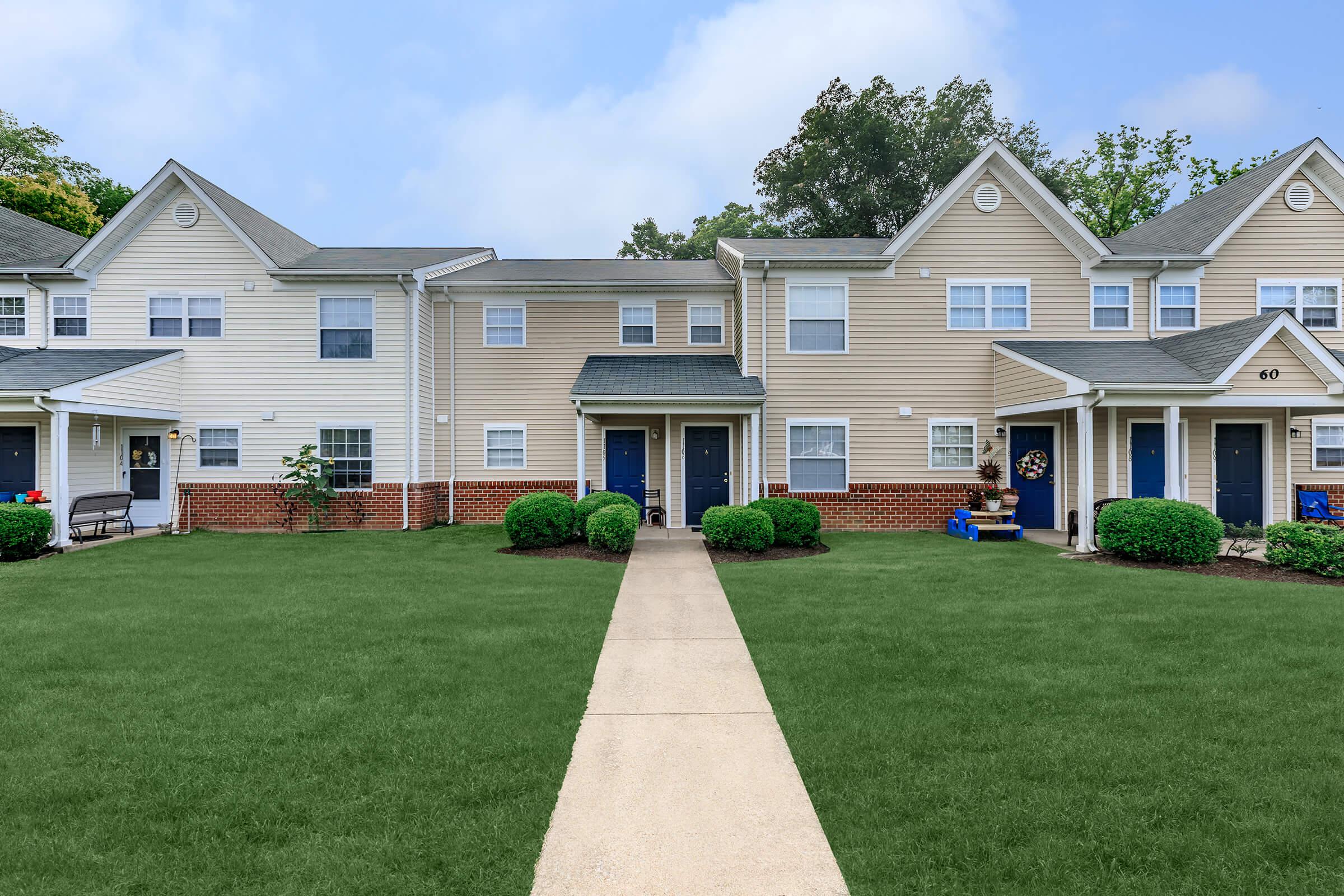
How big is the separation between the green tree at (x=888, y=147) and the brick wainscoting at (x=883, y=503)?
2297 centimetres

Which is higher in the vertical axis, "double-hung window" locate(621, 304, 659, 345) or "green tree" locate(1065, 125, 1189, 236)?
"green tree" locate(1065, 125, 1189, 236)

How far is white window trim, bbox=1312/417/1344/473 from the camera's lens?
624 inches

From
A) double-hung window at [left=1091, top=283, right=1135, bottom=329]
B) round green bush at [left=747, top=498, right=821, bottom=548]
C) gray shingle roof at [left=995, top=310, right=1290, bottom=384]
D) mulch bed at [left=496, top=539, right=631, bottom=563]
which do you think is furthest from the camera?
double-hung window at [left=1091, top=283, right=1135, bottom=329]

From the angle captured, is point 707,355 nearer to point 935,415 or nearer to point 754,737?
point 935,415

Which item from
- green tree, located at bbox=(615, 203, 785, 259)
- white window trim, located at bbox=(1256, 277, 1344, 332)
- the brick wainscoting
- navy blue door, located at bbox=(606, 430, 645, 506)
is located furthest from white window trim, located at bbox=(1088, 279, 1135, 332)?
green tree, located at bbox=(615, 203, 785, 259)

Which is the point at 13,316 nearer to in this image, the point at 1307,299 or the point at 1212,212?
the point at 1212,212

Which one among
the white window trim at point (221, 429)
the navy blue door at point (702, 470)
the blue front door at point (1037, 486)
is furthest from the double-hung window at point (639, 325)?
the white window trim at point (221, 429)

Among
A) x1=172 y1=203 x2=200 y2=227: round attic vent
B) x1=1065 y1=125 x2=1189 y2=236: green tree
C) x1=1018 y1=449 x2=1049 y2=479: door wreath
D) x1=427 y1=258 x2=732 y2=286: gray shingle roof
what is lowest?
x1=1018 y1=449 x2=1049 y2=479: door wreath

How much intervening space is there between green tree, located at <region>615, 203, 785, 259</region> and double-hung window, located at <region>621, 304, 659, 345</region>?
84.2 feet

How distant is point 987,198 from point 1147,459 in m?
7.07

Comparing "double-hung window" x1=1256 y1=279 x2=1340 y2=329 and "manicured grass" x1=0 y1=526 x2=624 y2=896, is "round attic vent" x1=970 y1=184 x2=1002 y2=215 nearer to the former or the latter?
"double-hung window" x1=1256 y1=279 x2=1340 y2=329

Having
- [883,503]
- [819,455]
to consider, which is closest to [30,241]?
[819,455]

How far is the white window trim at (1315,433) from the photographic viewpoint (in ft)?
52.0

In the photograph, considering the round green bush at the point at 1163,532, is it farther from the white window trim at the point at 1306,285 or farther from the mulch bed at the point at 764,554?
the white window trim at the point at 1306,285
